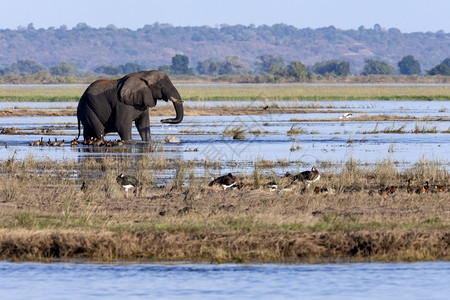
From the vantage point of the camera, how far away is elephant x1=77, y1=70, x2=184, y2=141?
32.3 meters

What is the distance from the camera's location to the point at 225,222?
Result: 15.6m

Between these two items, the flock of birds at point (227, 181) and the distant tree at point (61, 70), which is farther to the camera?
the distant tree at point (61, 70)

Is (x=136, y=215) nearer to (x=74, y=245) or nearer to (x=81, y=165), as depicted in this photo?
(x=74, y=245)

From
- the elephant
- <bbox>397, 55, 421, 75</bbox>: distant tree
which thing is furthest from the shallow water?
<bbox>397, 55, 421, 75</bbox>: distant tree

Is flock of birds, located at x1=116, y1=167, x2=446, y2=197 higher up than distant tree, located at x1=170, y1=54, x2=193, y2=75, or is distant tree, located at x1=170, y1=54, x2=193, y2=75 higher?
flock of birds, located at x1=116, y1=167, x2=446, y2=197

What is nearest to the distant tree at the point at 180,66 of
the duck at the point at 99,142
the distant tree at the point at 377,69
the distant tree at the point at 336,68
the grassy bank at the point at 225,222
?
the distant tree at the point at 336,68

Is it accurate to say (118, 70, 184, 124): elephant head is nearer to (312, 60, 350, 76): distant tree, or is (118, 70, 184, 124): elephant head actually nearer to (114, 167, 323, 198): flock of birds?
(114, 167, 323, 198): flock of birds

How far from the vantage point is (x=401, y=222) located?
15.6 metres

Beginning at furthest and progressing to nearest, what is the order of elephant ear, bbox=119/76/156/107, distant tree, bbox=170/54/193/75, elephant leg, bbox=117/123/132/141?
distant tree, bbox=170/54/193/75 < elephant leg, bbox=117/123/132/141 < elephant ear, bbox=119/76/156/107

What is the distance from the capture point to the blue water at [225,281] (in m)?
12.6

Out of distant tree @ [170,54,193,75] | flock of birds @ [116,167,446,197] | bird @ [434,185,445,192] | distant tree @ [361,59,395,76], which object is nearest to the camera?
flock of birds @ [116,167,446,197]

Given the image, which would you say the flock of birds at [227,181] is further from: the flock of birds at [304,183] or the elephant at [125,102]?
the elephant at [125,102]

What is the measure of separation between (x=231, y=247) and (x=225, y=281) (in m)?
1.20

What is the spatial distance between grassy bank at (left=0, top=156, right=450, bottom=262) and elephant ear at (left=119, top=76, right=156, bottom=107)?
10.9m
